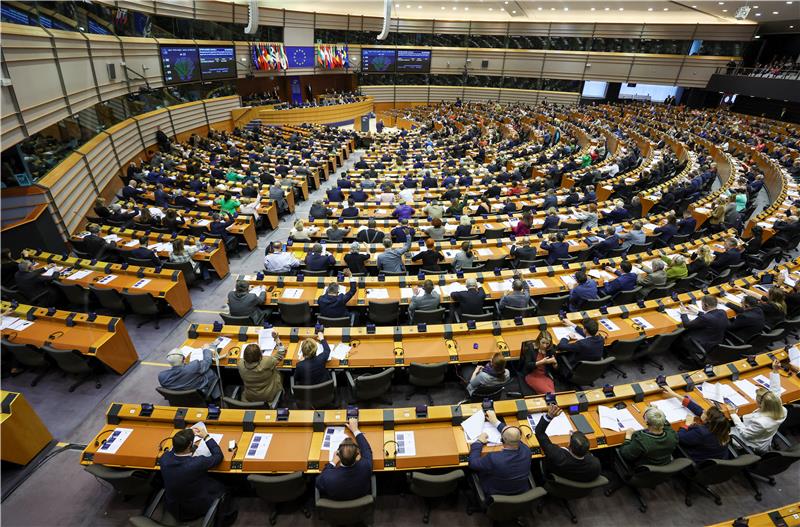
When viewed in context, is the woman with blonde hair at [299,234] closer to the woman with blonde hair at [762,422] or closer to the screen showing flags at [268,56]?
the woman with blonde hair at [762,422]

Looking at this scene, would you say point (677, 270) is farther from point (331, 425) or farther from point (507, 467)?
point (331, 425)

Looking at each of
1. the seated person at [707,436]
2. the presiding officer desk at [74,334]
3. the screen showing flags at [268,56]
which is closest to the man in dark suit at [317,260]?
the presiding officer desk at [74,334]

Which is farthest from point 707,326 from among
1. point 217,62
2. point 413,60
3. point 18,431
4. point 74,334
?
point 413,60

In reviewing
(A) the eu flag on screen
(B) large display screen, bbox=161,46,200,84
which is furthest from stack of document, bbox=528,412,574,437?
(A) the eu flag on screen

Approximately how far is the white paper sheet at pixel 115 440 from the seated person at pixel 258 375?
1.36m

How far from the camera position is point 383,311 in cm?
720

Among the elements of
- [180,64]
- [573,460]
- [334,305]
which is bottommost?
[334,305]

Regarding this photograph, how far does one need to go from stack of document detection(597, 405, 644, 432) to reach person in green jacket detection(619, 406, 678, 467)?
352mm

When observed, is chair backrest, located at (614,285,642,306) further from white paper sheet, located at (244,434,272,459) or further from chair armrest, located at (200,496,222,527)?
chair armrest, located at (200,496,222,527)

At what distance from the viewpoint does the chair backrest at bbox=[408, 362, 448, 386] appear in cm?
568

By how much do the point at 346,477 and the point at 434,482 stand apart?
894 mm

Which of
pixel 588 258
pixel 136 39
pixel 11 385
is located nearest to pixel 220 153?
pixel 136 39

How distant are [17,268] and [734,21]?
43.2m

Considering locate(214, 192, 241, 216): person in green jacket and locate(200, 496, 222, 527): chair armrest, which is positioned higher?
locate(214, 192, 241, 216): person in green jacket
